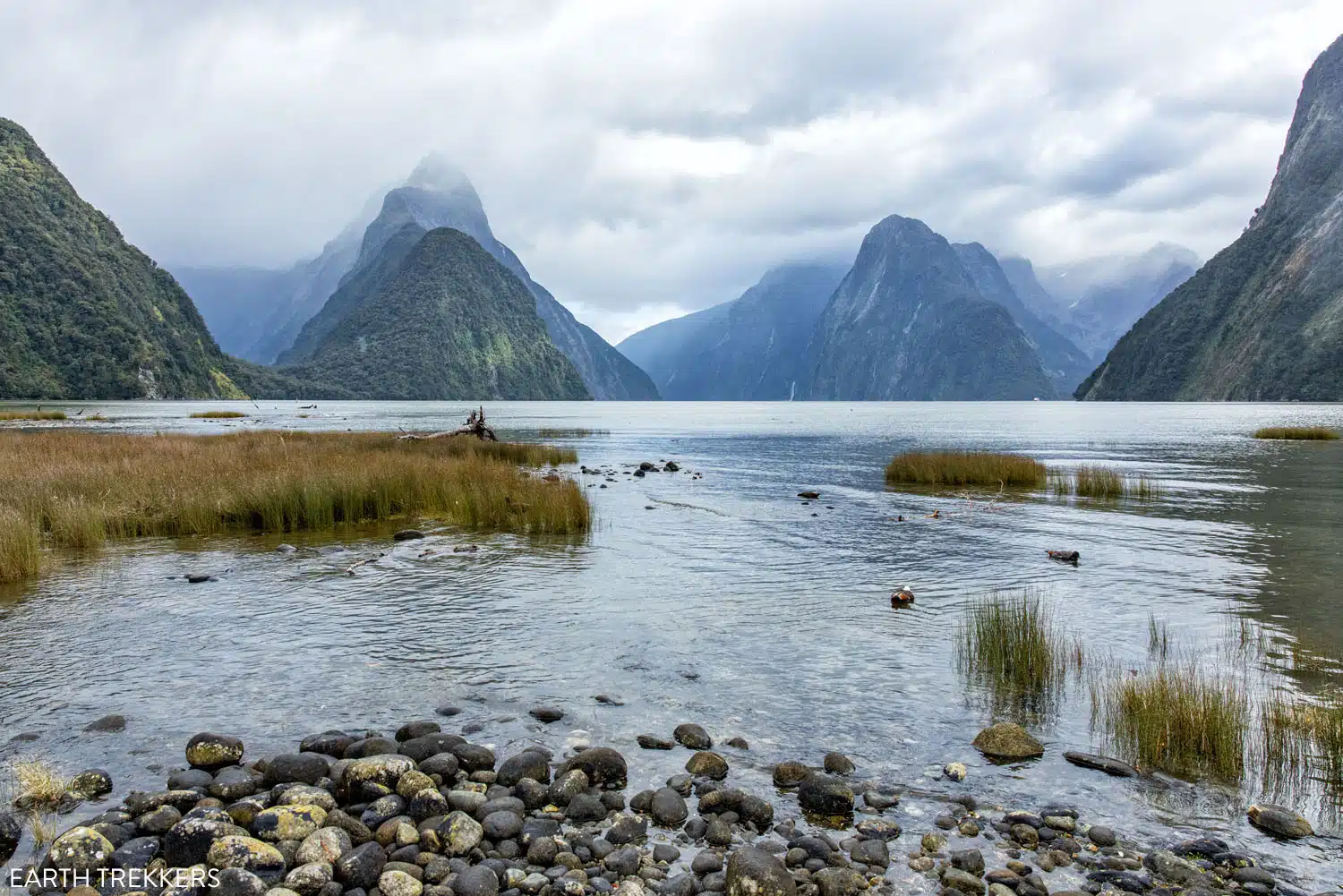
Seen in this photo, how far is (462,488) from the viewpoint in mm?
23328

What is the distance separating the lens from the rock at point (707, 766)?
6.99m

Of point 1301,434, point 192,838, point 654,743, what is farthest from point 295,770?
point 1301,434

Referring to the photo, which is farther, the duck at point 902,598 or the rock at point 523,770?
the duck at point 902,598

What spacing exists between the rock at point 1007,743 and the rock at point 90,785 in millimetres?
8078

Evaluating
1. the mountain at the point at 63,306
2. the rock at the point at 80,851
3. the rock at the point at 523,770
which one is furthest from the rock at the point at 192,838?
the mountain at the point at 63,306

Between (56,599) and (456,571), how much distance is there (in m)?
6.61

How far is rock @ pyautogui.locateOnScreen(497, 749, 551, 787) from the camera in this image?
672cm

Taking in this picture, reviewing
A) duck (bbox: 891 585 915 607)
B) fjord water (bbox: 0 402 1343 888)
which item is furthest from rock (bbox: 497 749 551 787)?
duck (bbox: 891 585 915 607)

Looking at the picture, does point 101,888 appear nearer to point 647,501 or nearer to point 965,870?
point 965,870

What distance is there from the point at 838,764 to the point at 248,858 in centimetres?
487

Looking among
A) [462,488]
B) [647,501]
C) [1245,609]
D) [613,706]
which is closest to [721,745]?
[613,706]

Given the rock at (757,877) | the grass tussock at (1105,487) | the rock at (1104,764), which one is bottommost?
→ the rock at (1104,764)

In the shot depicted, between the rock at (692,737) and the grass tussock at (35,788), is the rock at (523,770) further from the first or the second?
the grass tussock at (35,788)

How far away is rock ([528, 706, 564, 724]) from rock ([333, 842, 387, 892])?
9.79 feet
